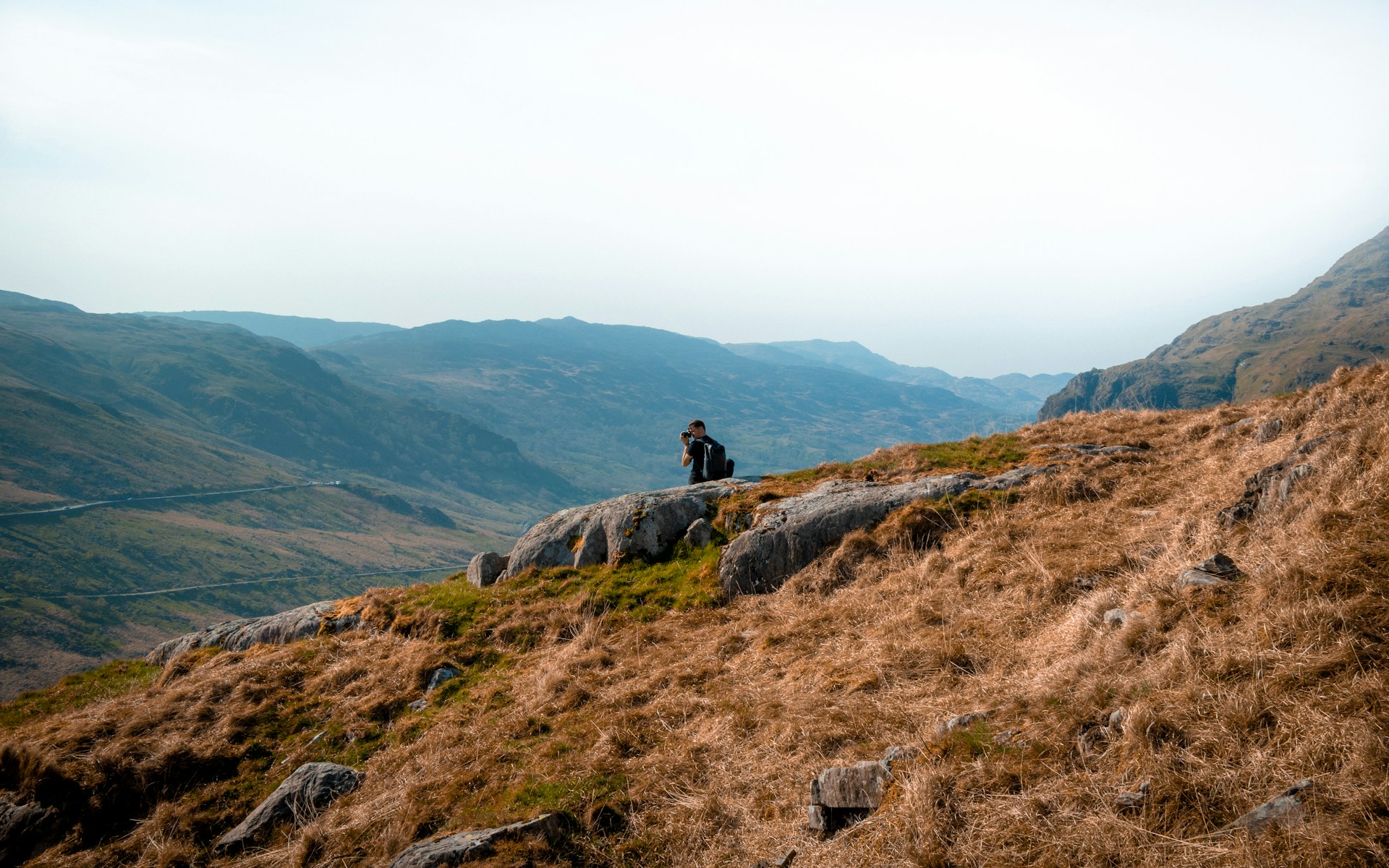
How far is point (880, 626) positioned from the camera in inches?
475

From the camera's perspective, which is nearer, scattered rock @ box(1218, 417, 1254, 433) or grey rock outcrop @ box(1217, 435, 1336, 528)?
grey rock outcrop @ box(1217, 435, 1336, 528)

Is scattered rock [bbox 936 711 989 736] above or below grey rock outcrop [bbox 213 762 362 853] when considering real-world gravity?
above

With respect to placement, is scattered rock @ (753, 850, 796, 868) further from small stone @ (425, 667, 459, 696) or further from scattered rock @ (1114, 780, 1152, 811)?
small stone @ (425, 667, 459, 696)

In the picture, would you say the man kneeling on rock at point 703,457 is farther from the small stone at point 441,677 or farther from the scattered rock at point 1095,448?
the scattered rock at point 1095,448

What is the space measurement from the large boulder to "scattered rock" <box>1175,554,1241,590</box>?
11.8 metres

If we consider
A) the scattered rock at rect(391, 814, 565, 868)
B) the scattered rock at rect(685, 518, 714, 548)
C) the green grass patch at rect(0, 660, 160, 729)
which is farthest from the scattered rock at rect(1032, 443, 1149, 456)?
the green grass patch at rect(0, 660, 160, 729)

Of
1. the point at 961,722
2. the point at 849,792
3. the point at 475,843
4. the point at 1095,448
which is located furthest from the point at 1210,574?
the point at 475,843

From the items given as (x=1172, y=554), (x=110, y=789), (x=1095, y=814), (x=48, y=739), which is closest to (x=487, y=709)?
(x=110, y=789)

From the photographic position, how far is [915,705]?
9.15m

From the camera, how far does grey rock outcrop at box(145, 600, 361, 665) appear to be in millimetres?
19219

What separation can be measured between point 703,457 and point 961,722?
13951 mm

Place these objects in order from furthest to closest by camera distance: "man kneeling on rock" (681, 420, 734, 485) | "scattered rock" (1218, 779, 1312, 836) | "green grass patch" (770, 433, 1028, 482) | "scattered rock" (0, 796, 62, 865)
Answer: "man kneeling on rock" (681, 420, 734, 485)
"green grass patch" (770, 433, 1028, 482)
"scattered rock" (0, 796, 62, 865)
"scattered rock" (1218, 779, 1312, 836)

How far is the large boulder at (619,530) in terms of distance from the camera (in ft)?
60.8

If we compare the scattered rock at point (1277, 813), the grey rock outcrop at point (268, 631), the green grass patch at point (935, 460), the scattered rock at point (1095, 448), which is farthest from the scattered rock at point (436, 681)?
the scattered rock at point (1095, 448)
